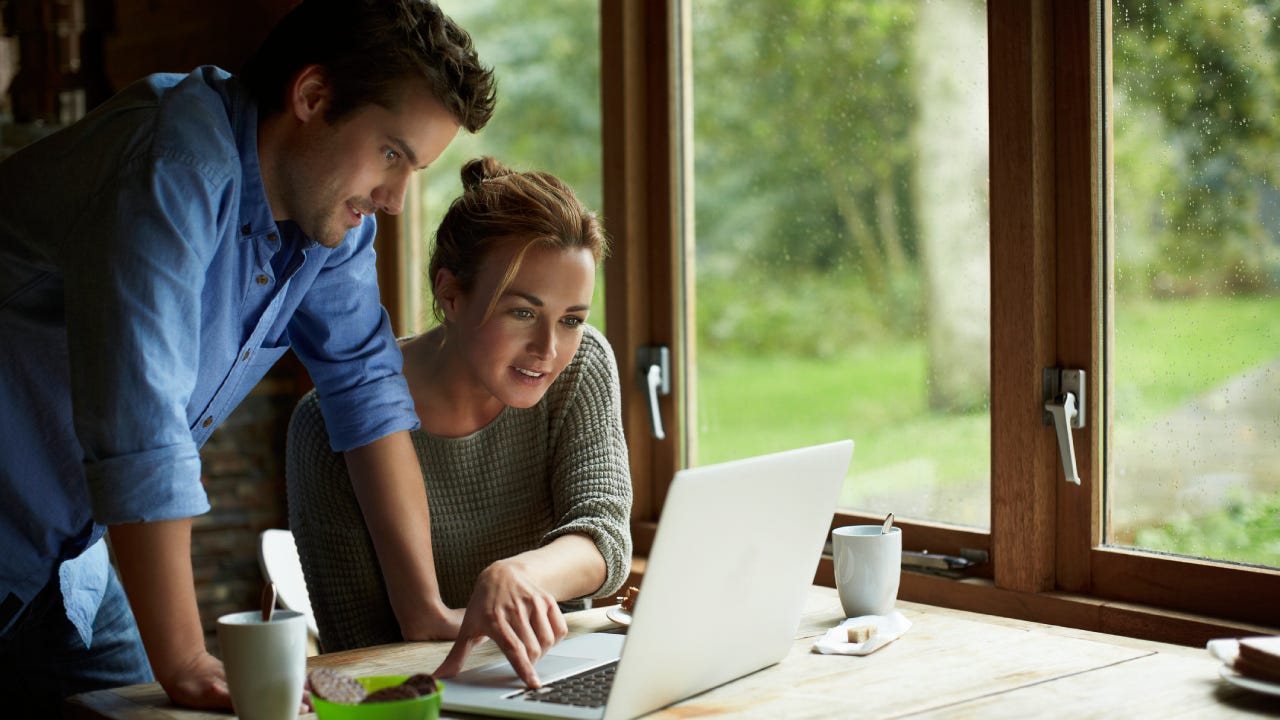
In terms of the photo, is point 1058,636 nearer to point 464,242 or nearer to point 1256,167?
point 1256,167

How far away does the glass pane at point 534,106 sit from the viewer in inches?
112

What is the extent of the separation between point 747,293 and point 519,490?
857 millimetres

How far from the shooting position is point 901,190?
87.7 inches

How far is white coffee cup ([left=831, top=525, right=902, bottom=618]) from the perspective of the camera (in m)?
1.53

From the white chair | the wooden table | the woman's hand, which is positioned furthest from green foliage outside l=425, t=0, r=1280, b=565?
the woman's hand

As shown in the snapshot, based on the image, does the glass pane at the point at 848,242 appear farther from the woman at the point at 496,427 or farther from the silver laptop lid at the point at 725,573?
the silver laptop lid at the point at 725,573

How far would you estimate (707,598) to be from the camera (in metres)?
1.19

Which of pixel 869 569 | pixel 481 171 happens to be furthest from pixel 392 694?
pixel 481 171

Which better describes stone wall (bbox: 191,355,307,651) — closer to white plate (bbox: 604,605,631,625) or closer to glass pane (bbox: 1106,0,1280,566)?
white plate (bbox: 604,605,631,625)

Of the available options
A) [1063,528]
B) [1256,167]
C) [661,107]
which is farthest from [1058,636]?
[661,107]

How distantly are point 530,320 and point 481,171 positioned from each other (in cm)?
29

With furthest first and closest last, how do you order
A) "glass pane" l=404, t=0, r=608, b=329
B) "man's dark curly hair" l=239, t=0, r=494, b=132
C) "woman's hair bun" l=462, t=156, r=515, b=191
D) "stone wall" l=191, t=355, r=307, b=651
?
"stone wall" l=191, t=355, r=307, b=651 < "glass pane" l=404, t=0, r=608, b=329 < "woman's hair bun" l=462, t=156, r=515, b=191 < "man's dark curly hair" l=239, t=0, r=494, b=132

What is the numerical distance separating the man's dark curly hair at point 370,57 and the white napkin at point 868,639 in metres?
0.73

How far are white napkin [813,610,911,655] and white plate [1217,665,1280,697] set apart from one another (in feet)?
1.16
